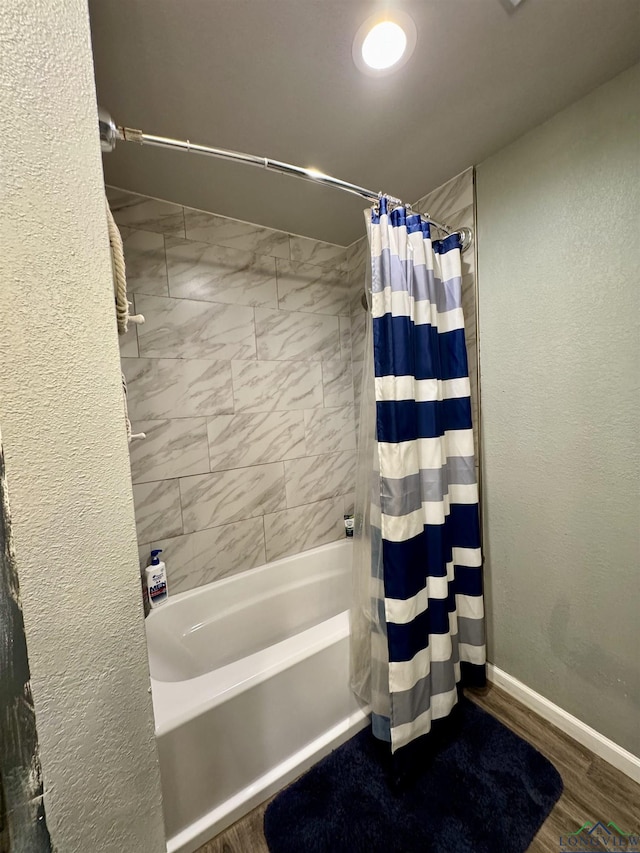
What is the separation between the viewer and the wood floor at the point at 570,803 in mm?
917

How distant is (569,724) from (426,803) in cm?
62

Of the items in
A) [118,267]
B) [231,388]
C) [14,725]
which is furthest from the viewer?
[231,388]

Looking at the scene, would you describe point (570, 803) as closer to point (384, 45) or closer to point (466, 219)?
point (466, 219)

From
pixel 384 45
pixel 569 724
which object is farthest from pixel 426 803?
pixel 384 45

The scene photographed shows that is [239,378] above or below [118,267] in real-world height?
below

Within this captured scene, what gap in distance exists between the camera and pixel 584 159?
104cm

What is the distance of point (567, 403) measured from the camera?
3.67ft

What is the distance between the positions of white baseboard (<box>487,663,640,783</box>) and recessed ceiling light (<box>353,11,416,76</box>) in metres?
2.20

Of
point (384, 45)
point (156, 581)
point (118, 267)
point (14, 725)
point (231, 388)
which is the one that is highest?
point (384, 45)

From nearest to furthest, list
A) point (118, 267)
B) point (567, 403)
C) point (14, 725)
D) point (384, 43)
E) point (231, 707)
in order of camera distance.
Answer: point (14, 725) < point (118, 267) < point (384, 43) < point (231, 707) < point (567, 403)

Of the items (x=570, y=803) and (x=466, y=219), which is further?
(x=466, y=219)

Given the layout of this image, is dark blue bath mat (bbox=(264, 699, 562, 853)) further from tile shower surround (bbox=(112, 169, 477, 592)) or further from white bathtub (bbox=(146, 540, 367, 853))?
tile shower surround (bbox=(112, 169, 477, 592))

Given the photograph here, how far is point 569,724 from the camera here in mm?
1179

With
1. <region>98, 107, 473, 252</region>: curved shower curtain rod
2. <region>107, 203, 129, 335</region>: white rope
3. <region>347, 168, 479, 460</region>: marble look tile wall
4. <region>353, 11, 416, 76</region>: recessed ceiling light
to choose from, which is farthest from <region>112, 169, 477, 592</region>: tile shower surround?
<region>107, 203, 129, 335</region>: white rope
